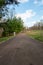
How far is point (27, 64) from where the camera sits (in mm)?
9828

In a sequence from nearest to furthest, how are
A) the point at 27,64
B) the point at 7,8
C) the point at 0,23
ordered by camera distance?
1. the point at 27,64
2. the point at 7,8
3. the point at 0,23

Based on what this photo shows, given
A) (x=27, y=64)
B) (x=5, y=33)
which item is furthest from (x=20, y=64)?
(x=5, y=33)

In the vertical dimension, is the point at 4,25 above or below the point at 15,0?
below

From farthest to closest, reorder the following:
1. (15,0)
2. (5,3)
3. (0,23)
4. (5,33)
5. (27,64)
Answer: (5,33), (0,23), (5,3), (15,0), (27,64)

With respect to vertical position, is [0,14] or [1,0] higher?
[1,0]

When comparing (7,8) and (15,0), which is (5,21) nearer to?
(7,8)

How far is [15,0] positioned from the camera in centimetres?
3481

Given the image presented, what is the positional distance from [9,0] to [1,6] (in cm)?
229

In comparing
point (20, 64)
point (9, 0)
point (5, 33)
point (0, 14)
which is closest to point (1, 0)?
point (9, 0)

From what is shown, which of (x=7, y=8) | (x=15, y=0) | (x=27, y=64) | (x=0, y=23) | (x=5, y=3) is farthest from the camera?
(x=0, y=23)

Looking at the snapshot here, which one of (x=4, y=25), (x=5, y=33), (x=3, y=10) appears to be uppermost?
(x=3, y=10)

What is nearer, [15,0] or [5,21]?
[15,0]

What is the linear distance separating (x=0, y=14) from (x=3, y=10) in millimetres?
1314

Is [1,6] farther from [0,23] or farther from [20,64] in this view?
[20,64]
